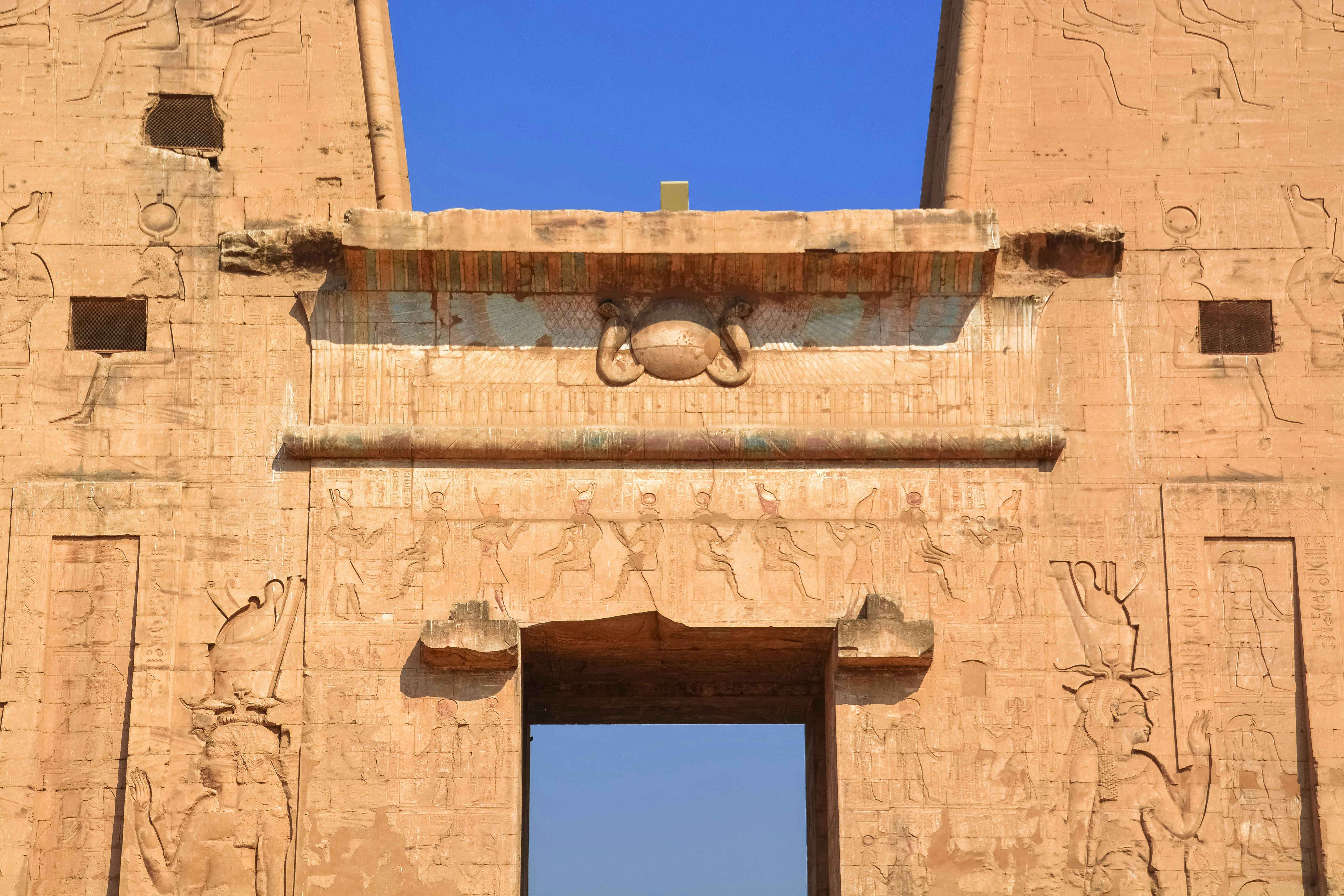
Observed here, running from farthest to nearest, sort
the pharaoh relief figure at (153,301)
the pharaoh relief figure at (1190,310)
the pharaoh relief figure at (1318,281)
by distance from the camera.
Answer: the pharaoh relief figure at (1318,281) → the pharaoh relief figure at (1190,310) → the pharaoh relief figure at (153,301)

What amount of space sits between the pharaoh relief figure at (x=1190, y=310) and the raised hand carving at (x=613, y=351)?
4.42m

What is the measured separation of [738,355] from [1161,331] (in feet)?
11.5

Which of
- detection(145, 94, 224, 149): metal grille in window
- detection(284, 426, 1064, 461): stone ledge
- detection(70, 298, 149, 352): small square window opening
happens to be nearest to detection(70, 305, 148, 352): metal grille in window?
detection(70, 298, 149, 352): small square window opening

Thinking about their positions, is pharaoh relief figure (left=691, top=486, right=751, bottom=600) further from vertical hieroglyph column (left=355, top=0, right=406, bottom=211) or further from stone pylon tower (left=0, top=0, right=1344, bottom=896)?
vertical hieroglyph column (left=355, top=0, right=406, bottom=211)

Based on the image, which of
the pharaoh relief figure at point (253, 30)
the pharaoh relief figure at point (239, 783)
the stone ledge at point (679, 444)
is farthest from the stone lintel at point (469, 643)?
the pharaoh relief figure at point (253, 30)

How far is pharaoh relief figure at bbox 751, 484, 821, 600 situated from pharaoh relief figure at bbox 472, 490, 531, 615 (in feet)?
6.11

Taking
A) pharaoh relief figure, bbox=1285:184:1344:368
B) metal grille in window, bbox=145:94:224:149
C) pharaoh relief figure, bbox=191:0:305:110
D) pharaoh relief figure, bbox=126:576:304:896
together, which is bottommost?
pharaoh relief figure, bbox=126:576:304:896

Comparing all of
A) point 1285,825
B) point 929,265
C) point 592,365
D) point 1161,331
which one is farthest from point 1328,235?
point 592,365

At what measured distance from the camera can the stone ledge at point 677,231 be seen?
55.2 feet

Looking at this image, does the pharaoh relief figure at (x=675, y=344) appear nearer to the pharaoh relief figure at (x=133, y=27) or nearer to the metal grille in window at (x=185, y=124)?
the metal grille in window at (x=185, y=124)

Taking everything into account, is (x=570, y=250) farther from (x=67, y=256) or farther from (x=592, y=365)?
(x=67, y=256)

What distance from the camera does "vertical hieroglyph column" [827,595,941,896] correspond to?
52.1ft

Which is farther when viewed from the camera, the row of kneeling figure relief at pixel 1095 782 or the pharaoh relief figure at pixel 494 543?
the pharaoh relief figure at pixel 494 543

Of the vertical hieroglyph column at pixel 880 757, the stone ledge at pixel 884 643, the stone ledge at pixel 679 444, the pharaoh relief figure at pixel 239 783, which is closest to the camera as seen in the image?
the pharaoh relief figure at pixel 239 783
